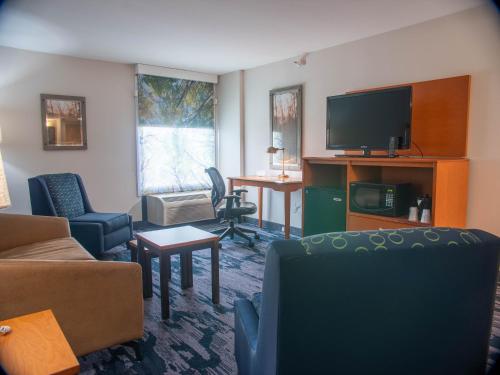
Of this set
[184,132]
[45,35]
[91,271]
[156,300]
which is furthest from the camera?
[184,132]

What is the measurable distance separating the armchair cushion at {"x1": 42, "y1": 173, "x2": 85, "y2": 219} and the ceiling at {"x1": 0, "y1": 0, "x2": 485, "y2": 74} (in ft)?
5.01

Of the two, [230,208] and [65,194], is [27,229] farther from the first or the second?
[230,208]

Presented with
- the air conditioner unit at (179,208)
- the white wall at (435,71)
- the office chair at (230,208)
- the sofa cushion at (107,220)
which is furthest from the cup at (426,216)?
the air conditioner unit at (179,208)

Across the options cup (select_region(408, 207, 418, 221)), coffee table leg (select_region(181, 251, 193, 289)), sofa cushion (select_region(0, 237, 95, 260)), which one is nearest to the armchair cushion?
sofa cushion (select_region(0, 237, 95, 260))

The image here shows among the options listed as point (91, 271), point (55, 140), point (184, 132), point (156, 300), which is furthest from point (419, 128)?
point (55, 140)

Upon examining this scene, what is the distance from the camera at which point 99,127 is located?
16.7 ft

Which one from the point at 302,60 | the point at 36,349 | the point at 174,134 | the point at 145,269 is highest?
the point at 302,60

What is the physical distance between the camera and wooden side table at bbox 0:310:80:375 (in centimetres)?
112

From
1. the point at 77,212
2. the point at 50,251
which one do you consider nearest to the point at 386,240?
the point at 50,251

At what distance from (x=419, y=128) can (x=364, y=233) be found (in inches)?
114

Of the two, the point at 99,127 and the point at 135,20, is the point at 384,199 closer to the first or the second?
the point at 135,20

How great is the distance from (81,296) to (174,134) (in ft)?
13.7

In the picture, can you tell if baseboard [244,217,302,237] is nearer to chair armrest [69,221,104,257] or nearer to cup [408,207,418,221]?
cup [408,207,418,221]

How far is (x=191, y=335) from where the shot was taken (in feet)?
7.82
